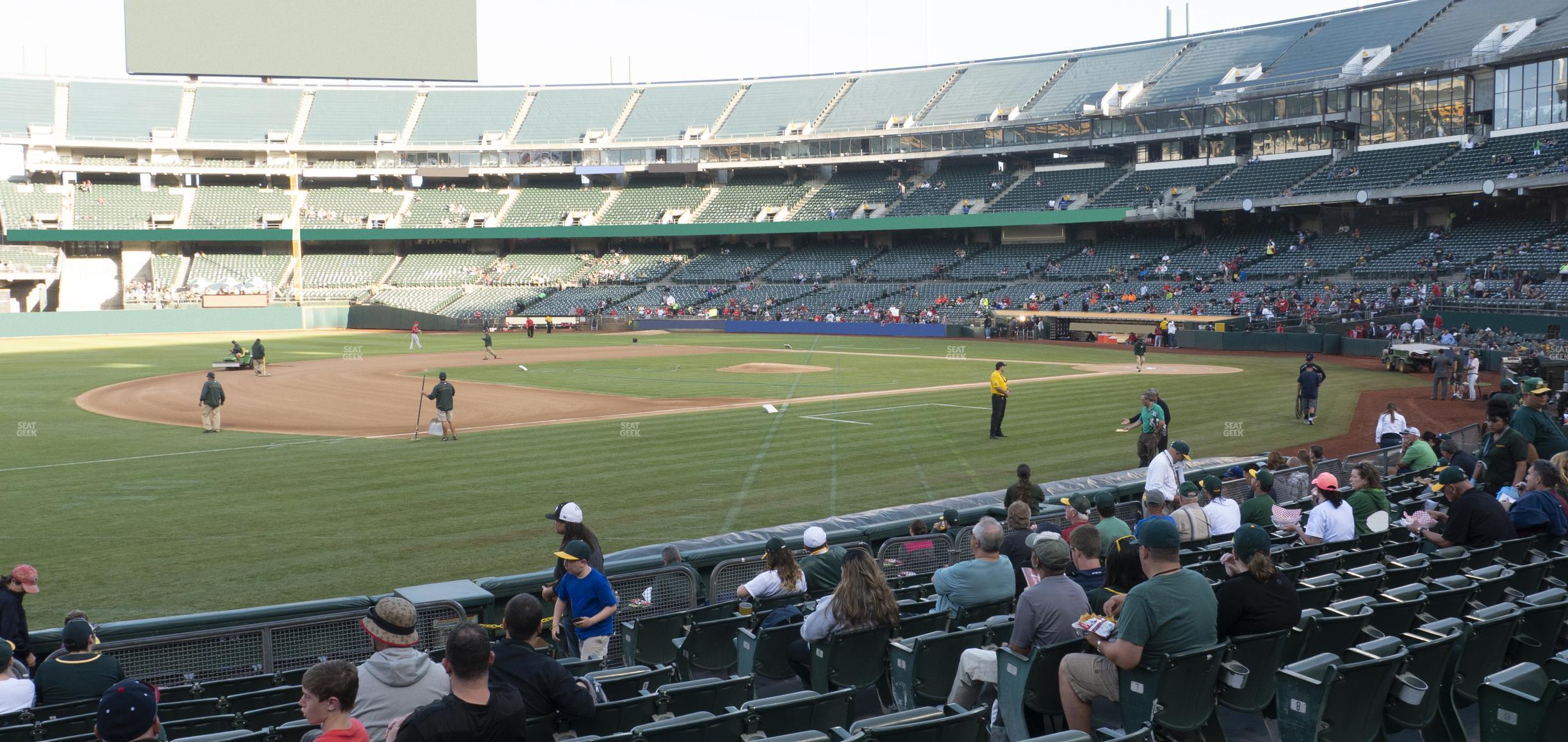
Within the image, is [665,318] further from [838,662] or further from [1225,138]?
[838,662]

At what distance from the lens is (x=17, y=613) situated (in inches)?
356

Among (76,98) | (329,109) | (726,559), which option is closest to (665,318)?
(329,109)

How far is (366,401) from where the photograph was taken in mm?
33250

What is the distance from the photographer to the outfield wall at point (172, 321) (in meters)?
66.2

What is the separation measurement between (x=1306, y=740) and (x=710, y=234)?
83.1 m

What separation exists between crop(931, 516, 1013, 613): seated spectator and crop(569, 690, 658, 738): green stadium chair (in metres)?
2.83

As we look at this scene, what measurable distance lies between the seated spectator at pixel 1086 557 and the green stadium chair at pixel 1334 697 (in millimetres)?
1778

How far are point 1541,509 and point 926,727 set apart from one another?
25.1 ft

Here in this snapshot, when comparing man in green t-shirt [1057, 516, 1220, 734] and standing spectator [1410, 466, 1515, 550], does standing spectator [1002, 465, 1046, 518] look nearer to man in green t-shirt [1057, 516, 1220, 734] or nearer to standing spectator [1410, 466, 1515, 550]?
standing spectator [1410, 466, 1515, 550]

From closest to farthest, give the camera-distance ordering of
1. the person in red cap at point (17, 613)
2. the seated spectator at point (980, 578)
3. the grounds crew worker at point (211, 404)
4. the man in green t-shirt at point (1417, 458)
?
the seated spectator at point (980, 578) < the person in red cap at point (17, 613) < the man in green t-shirt at point (1417, 458) < the grounds crew worker at point (211, 404)

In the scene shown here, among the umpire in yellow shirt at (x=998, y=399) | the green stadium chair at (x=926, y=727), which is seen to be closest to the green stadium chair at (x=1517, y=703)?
the green stadium chair at (x=926, y=727)

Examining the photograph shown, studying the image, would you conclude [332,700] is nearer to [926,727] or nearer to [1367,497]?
[926,727]

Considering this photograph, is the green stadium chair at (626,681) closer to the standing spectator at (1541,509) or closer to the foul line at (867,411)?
the standing spectator at (1541,509)

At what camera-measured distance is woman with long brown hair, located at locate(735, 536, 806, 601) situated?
9023 mm
